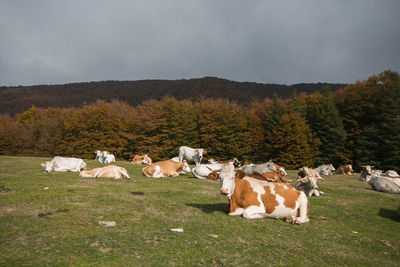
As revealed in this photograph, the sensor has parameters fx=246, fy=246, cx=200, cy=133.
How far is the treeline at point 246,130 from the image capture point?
119 feet

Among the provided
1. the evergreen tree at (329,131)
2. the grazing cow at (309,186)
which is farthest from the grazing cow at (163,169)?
the evergreen tree at (329,131)

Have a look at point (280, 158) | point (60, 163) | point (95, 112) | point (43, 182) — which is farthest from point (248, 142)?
point (43, 182)

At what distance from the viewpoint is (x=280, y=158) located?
38.1 metres

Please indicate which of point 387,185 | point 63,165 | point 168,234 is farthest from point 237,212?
point 63,165

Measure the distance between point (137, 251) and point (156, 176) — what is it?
944 centimetres

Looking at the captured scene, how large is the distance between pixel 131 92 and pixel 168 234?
3276 inches

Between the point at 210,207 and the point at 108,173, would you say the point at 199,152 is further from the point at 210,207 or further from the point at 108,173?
the point at 210,207

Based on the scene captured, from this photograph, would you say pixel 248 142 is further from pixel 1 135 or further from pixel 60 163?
pixel 1 135

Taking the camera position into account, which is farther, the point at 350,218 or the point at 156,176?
the point at 156,176

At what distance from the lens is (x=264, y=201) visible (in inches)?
257

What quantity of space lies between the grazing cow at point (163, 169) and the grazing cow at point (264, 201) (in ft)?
24.5

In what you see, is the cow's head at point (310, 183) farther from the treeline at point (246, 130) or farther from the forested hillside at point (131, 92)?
the forested hillside at point (131, 92)

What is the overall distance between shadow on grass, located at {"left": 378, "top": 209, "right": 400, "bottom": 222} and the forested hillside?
6422cm

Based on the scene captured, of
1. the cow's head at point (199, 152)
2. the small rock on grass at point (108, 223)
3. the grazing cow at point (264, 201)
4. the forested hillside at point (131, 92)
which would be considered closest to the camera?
the small rock on grass at point (108, 223)
